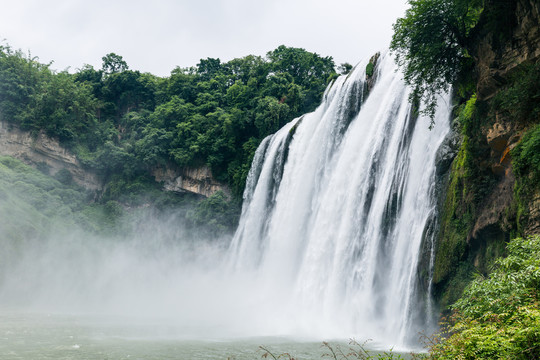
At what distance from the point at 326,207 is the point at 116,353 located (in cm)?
1132

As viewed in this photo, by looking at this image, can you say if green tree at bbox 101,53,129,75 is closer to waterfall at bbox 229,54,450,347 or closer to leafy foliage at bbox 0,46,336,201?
leafy foliage at bbox 0,46,336,201

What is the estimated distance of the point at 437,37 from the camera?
12359 millimetres

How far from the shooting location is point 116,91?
45.1 metres

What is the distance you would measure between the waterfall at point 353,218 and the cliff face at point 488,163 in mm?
911

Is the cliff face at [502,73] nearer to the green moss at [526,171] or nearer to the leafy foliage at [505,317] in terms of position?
the green moss at [526,171]

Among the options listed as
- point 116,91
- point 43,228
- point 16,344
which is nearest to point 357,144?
point 16,344

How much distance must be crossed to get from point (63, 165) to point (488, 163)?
117 feet

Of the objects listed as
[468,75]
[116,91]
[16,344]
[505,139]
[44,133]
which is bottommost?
[16,344]

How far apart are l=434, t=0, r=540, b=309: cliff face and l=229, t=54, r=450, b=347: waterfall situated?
911mm

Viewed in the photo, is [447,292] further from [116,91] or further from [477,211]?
[116,91]

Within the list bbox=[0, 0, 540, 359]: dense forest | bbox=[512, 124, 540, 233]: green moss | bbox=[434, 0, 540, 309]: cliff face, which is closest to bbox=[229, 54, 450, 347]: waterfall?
bbox=[434, 0, 540, 309]: cliff face

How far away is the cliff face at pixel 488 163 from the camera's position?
10.5 metres

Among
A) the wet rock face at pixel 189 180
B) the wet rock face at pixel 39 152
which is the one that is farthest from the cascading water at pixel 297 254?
the wet rock face at pixel 39 152

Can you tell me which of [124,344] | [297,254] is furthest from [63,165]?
[124,344]
